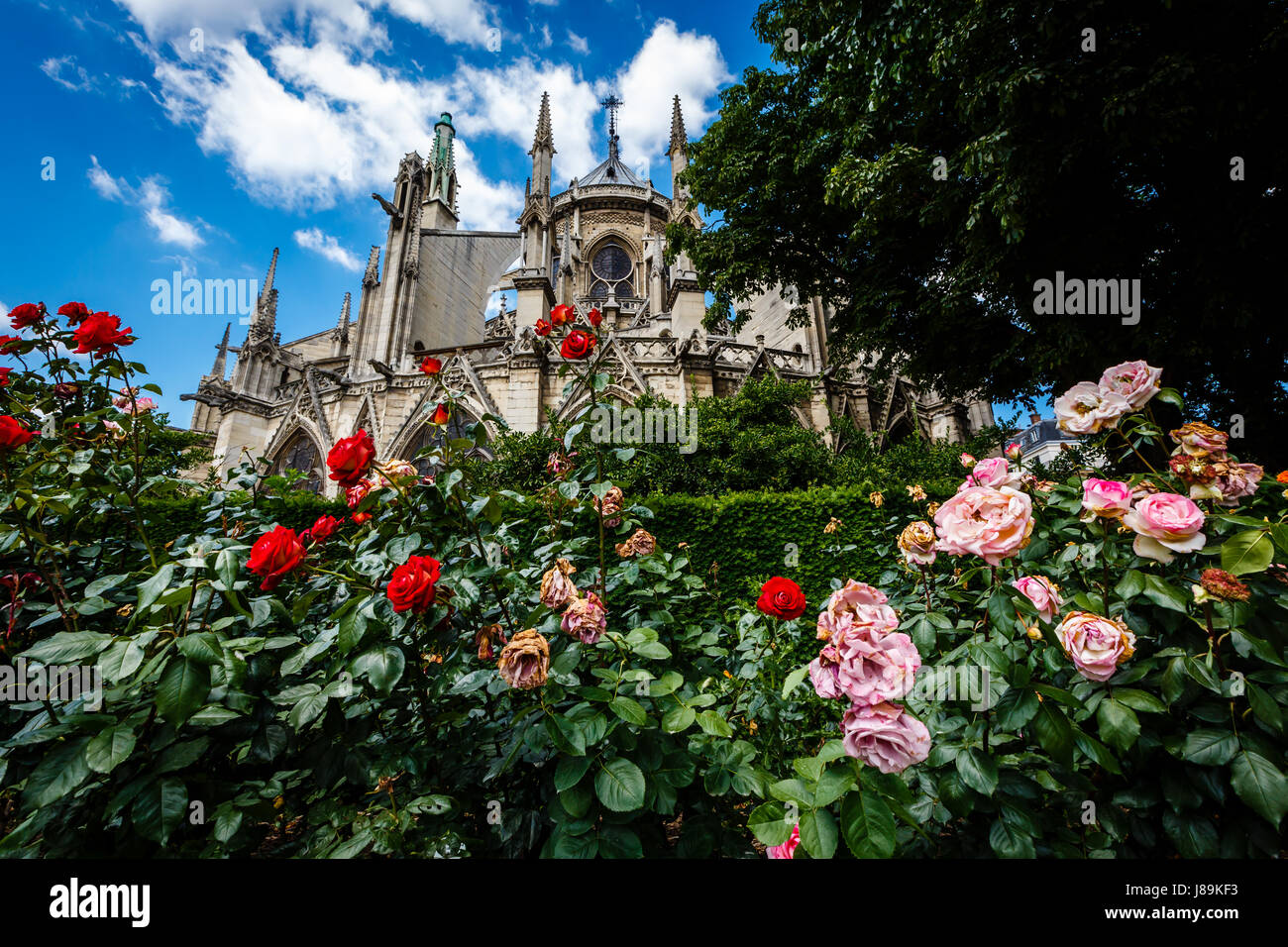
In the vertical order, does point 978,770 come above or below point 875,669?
below

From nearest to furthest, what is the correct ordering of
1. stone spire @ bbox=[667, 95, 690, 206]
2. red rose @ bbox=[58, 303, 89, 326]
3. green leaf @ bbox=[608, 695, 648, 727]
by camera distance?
green leaf @ bbox=[608, 695, 648, 727] < red rose @ bbox=[58, 303, 89, 326] < stone spire @ bbox=[667, 95, 690, 206]

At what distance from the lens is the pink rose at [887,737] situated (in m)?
1.00

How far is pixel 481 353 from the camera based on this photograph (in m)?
18.5

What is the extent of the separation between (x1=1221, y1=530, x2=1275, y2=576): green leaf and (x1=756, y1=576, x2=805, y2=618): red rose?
3.39 feet

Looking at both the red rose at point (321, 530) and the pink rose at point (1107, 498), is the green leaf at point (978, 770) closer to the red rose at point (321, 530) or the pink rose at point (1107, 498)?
the pink rose at point (1107, 498)

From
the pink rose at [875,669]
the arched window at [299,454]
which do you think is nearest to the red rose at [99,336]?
the pink rose at [875,669]

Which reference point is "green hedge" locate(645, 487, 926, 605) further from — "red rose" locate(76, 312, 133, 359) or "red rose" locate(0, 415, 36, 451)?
"red rose" locate(0, 415, 36, 451)

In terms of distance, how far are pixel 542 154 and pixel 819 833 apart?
30355 mm

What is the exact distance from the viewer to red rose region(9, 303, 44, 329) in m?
2.42

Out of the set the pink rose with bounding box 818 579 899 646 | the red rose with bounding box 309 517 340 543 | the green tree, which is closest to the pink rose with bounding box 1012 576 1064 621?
the pink rose with bounding box 818 579 899 646

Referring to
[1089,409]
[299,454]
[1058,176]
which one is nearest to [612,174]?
[299,454]

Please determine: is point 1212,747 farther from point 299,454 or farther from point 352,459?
point 299,454

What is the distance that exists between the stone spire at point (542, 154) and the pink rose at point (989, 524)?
88.8 ft
